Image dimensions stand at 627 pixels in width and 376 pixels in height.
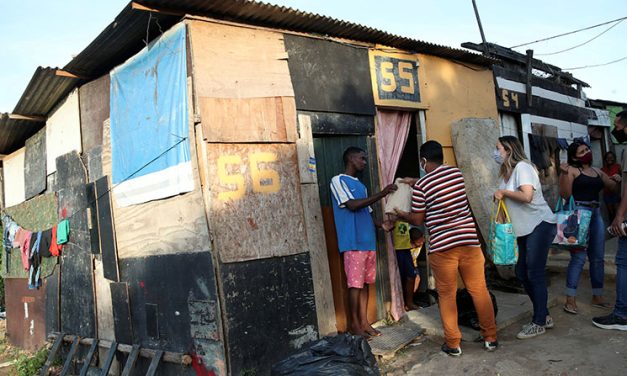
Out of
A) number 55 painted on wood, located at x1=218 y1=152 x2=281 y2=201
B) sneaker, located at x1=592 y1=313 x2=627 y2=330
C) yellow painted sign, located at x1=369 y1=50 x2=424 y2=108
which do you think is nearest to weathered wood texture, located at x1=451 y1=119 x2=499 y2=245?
yellow painted sign, located at x1=369 y1=50 x2=424 y2=108

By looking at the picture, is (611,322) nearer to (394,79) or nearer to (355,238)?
(355,238)

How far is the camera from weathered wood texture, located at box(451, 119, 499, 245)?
666 cm

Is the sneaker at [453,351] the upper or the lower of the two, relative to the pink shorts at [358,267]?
lower

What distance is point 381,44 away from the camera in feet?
20.0

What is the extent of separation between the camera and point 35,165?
26.2 feet

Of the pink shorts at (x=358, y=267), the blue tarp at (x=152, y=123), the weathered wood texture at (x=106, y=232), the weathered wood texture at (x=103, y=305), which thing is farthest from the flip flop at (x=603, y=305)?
the weathered wood texture at (x=103, y=305)

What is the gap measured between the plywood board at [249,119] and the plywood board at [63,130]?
299 centimetres

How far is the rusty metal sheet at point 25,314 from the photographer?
26.1 ft

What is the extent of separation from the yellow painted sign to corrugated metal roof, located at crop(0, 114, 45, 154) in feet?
18.6

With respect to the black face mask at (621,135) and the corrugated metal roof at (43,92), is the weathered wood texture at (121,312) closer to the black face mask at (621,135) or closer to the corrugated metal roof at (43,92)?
the corrugated metal roof at (43,92)

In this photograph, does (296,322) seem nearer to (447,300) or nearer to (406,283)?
(447,300)

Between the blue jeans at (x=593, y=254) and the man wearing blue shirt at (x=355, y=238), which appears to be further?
the blue jeans at (x=593, y=254)

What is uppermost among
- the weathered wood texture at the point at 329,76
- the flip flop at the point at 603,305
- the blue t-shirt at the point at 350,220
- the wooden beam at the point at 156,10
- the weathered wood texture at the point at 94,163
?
the wooden beam at the point at 156,10

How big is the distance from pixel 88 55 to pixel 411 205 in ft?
13.2
